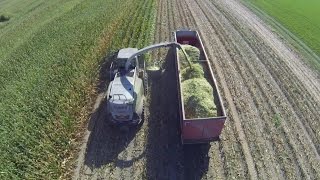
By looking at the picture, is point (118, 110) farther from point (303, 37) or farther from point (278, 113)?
point (303, 37)

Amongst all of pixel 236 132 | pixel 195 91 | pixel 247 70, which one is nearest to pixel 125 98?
pixel 195 91


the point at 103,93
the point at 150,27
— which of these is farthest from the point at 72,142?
the point at 150,27

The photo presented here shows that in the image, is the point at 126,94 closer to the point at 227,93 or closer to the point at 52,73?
the point at 52,73

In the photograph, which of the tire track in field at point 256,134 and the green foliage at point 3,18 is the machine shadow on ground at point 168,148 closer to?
the tire track in field at point 256,134

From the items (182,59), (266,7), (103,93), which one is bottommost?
(266,7)

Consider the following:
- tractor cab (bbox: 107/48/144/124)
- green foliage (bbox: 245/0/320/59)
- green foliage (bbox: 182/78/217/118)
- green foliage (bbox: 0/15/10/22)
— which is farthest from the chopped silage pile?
green foliage (bbox: 0/15/10/22)

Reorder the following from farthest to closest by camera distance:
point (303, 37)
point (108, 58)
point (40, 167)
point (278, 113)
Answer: point (303, 37), point (108, 58), point (278, 113), point (40, 167)

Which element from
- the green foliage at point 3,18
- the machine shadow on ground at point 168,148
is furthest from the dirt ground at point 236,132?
the green foliage at point 3,18
